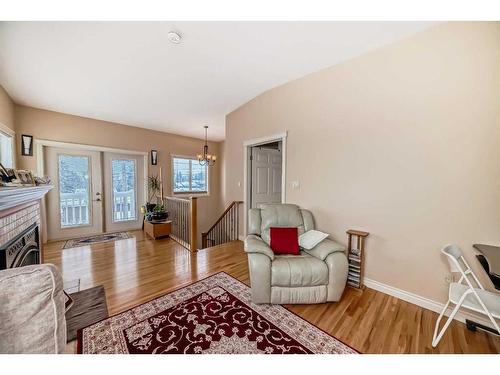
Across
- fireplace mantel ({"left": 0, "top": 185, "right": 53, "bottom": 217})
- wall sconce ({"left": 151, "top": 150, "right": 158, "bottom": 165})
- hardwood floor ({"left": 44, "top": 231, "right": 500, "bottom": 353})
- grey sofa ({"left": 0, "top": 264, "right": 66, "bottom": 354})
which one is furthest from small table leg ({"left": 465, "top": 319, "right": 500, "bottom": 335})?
wall sconce ({"left": 151, "top": 150, "right": 158, "bottom": 165})

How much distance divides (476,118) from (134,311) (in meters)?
3.45

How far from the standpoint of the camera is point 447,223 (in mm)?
1755

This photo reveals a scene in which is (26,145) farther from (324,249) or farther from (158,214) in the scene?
(324,249)

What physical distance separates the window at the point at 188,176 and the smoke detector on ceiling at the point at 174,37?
3.87 m

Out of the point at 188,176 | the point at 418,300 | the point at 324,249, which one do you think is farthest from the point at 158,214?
the point at 418,300

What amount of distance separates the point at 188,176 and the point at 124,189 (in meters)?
1.74

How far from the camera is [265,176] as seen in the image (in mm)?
3963

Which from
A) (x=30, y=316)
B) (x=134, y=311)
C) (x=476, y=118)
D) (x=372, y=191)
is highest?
(x=476, y=118)

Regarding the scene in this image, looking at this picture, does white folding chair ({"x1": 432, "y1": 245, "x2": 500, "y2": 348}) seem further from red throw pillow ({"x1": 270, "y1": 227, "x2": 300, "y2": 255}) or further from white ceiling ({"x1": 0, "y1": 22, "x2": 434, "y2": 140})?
white ceiling ({"x1": 0, "y1": 22, "x2": 434, "y2": 140})

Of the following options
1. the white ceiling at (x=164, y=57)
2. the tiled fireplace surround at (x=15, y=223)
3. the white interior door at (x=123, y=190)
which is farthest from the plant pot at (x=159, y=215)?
the white ceiling at (x=164, y=57)

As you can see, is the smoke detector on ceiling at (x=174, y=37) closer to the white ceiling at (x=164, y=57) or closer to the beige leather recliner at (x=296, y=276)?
the white ceiling at (x=164, y=57)

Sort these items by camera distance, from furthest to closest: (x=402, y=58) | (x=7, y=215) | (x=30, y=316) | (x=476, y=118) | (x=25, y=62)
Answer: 1. (x=25, y=62)
2. (x=402, y=58)
3. (x=476, y=118)
4. (x=7, y=215)
5. (x=30, y=316)
